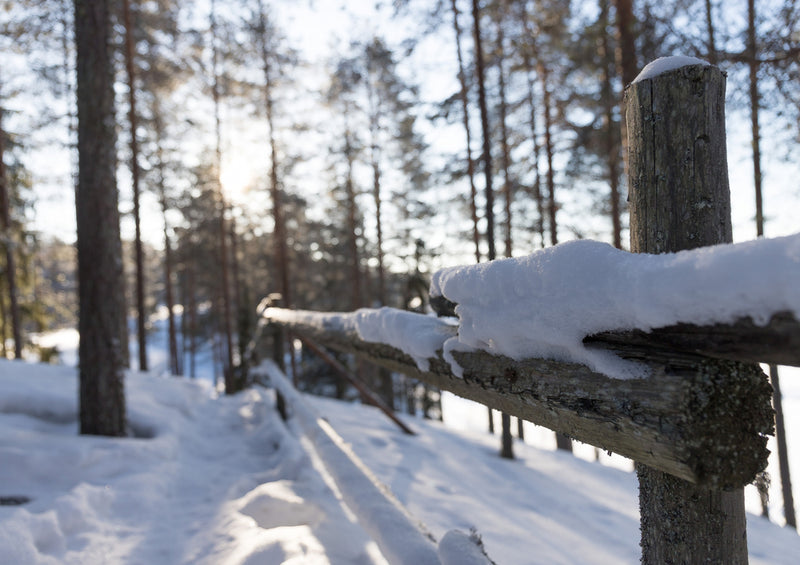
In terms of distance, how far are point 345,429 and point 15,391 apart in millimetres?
3730

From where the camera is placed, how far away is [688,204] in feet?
4.70

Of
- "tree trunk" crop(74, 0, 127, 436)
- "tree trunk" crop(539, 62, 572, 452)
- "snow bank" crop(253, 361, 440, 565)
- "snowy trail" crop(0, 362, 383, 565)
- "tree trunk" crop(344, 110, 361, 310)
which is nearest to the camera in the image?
"snow bank" crop(253, 361, 440, 565)

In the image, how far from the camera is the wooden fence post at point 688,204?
1376mm

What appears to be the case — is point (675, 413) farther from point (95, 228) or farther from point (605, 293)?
point (95, 228)

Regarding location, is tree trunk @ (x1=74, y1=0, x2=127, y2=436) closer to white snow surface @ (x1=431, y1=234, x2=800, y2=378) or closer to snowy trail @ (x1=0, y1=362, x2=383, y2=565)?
snowy trail @ (x1=0, y1=362, x2=383, y2=565)

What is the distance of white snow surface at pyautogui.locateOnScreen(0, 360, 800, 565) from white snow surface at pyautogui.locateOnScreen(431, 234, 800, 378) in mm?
1013

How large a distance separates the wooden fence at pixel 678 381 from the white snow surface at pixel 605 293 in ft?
0.12

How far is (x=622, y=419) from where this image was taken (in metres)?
1.12

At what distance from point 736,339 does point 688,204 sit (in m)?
0.71

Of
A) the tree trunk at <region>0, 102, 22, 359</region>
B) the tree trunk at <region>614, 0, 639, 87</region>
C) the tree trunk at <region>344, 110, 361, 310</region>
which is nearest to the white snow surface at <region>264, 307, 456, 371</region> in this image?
the tree trunk at <region>614, 0, 639, 87</region>

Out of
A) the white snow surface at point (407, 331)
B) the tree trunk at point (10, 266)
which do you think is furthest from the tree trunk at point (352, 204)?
the white snow surface at point (407, 331)

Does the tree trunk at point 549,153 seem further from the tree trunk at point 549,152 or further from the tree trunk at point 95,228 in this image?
the tree trunk at point 95,228

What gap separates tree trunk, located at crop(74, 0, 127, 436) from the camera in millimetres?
4711

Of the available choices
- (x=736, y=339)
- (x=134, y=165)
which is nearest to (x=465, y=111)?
(x=134, y=165)
